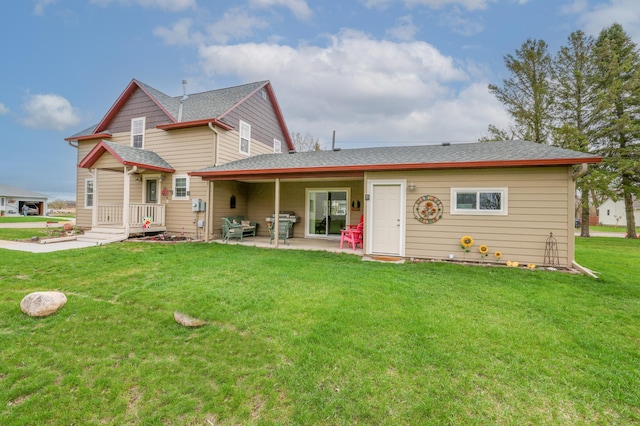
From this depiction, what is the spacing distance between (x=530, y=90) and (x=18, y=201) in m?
49.8

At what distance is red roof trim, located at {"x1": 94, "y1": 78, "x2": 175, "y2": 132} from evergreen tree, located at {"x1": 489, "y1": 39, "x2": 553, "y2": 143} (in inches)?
667

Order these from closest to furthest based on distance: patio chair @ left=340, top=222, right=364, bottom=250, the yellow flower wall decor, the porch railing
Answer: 1. the yellow flower wall decor
2. patio chair @ left=340, top=222, right=364, bottom=250
3. the porch railing

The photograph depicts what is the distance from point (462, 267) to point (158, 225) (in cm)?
1048

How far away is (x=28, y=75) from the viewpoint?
1944 centimetres

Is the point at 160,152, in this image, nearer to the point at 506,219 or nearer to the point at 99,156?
the point at 99,156

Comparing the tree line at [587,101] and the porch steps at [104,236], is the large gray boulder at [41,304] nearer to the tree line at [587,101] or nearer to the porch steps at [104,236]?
the porch steps at [104,236]

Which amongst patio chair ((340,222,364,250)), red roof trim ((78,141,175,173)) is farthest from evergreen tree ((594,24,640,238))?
red roof trim ((78,141,175,173))

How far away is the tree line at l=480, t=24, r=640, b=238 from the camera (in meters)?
13.3

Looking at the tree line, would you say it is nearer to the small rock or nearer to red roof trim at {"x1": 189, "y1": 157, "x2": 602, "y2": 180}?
red roof trim at {"x1": 189, "y1": 157, "x2": 602, "y2": 180}

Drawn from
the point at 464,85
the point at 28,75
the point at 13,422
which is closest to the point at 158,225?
the point at 13,422

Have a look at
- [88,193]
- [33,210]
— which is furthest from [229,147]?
[33,210]

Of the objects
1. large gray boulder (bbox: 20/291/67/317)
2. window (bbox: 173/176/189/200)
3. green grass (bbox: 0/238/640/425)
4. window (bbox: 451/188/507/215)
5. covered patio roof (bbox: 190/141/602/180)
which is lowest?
green grass (bbox: 0/238/640/425)

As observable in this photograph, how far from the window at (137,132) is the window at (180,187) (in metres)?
2.43

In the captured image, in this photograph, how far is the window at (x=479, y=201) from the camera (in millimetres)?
6672
